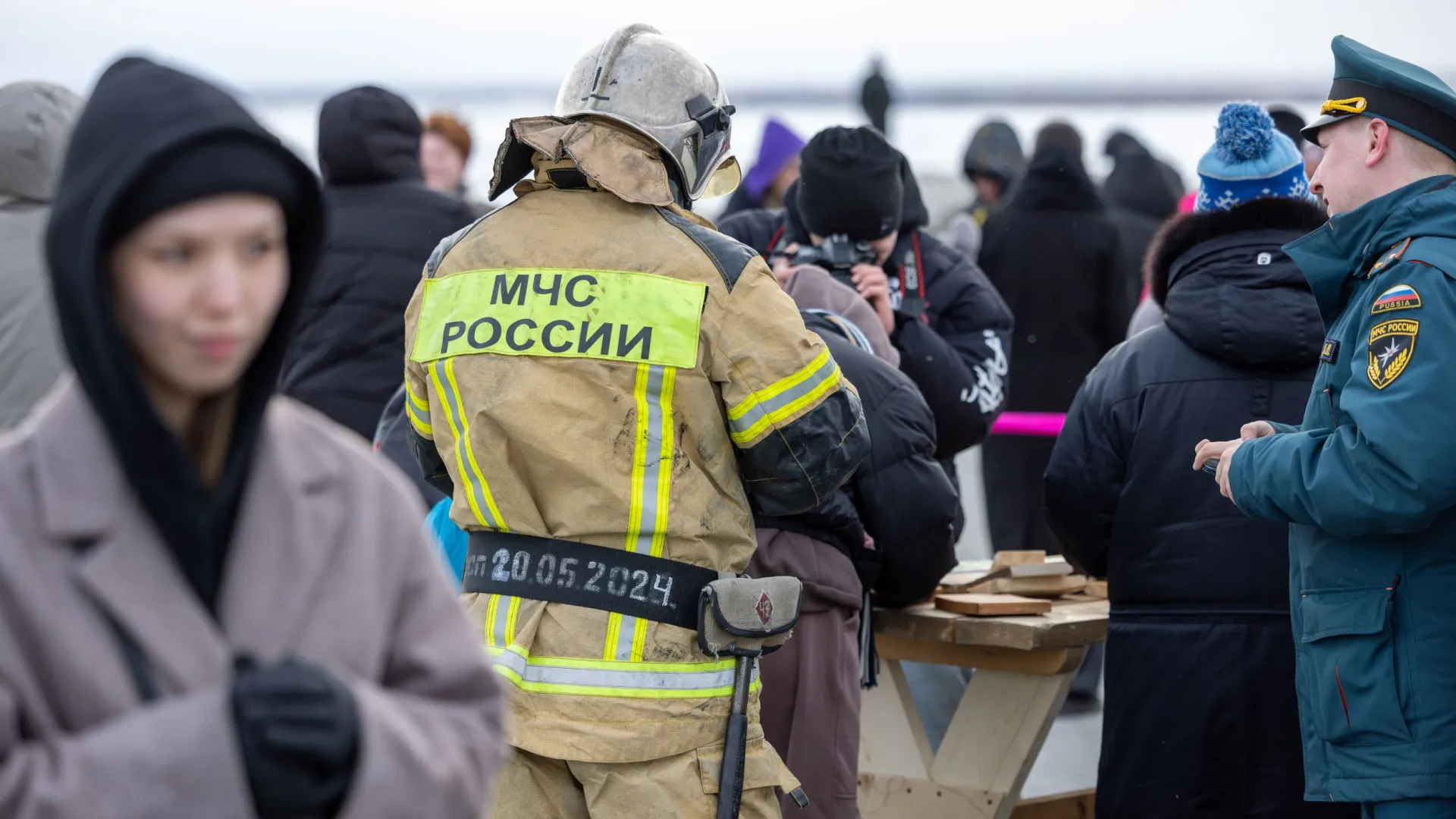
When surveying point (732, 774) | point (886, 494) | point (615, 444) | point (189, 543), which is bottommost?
point (732, 774)

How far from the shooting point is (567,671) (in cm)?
280

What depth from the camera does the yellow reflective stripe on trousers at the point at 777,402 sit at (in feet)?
9.25

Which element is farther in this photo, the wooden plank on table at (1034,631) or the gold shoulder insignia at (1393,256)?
the wooden plank on table at (1034,631)

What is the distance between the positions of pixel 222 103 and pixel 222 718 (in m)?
0.58

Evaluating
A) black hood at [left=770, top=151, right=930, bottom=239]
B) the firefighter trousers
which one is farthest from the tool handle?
black hood at [left=770, top=151, right=930, bottom=239]

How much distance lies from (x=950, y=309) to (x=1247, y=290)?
158 cm

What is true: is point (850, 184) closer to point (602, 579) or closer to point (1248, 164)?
point (1248, 164)

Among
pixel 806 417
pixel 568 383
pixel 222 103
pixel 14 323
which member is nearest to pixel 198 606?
pixel 222 103

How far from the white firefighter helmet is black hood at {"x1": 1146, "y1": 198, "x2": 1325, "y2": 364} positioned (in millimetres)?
1270

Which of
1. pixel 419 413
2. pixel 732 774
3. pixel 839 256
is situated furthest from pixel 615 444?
pixel 839 256

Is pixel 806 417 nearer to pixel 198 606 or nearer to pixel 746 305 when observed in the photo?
pixel 746 305

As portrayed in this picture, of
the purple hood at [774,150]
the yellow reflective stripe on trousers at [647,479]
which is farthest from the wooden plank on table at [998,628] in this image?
the purple hood at [774,150]

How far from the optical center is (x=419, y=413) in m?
3.09

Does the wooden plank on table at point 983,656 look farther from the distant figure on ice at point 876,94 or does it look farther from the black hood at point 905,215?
the distant figure on ice at point 876,94
